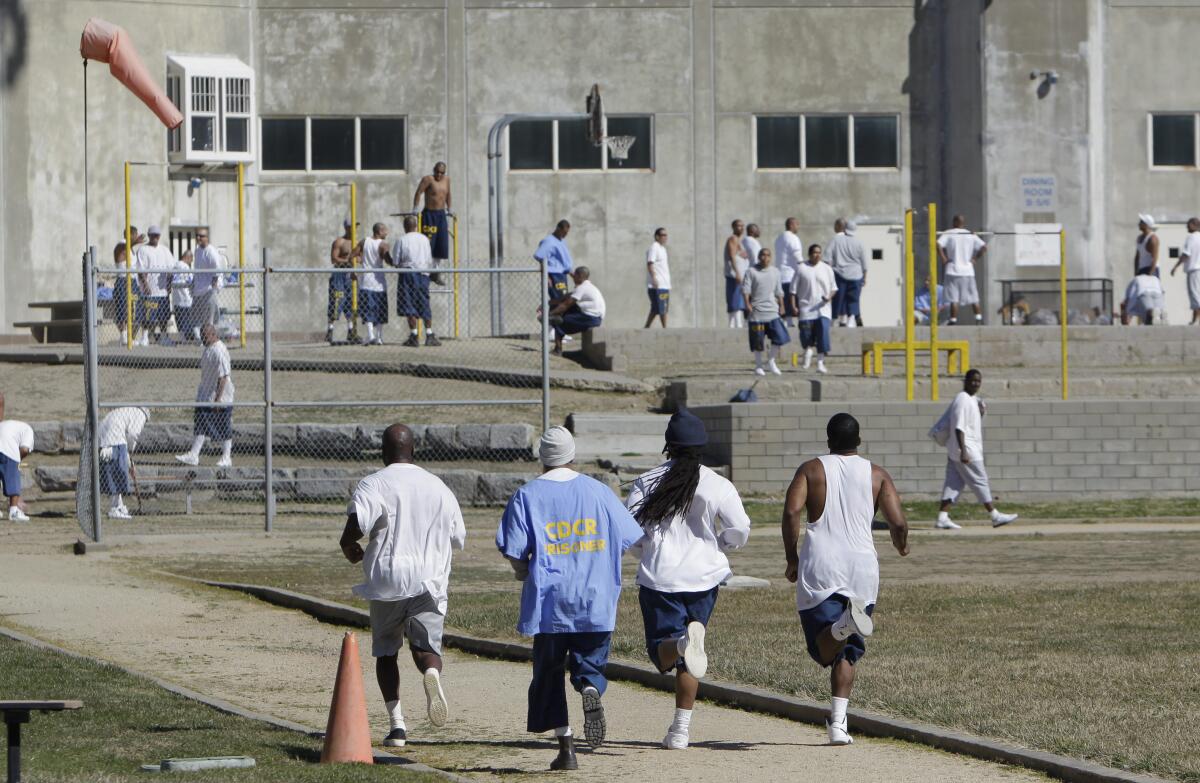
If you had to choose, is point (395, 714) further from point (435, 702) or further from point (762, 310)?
point (762, 310)

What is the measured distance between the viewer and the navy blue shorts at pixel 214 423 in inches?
845

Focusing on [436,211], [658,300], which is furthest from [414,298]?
[658,300]

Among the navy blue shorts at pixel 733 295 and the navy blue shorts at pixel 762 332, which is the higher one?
the navy blue shorts at pixel 733 295

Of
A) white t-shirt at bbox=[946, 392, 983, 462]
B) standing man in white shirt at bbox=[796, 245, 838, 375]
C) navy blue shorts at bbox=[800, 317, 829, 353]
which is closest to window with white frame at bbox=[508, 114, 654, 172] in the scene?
standing man in white shirt at bbox=[796, 245, 838, 375]

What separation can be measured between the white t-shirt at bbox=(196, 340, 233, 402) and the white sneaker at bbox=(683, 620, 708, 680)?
502 inches

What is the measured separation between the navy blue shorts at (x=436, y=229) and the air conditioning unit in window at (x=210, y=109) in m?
7.08

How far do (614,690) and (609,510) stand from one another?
2612mm

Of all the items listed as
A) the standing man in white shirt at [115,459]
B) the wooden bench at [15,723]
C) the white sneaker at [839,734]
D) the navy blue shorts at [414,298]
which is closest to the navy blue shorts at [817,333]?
the navy blue shorts at [414,298]

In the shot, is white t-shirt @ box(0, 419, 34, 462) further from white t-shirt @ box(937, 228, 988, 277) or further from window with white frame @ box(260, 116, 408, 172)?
window with white frame @ box(260, 116, 408, 172)

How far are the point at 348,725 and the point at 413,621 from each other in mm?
864

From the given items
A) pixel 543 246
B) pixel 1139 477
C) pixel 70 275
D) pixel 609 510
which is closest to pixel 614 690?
pixel 609 510

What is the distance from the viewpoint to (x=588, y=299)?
28.1m

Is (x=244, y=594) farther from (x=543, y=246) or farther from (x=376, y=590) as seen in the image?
(x=543, y=246)

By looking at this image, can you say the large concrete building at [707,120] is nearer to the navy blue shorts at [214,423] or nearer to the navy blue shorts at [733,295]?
the navy blue shorts at [733,295]
